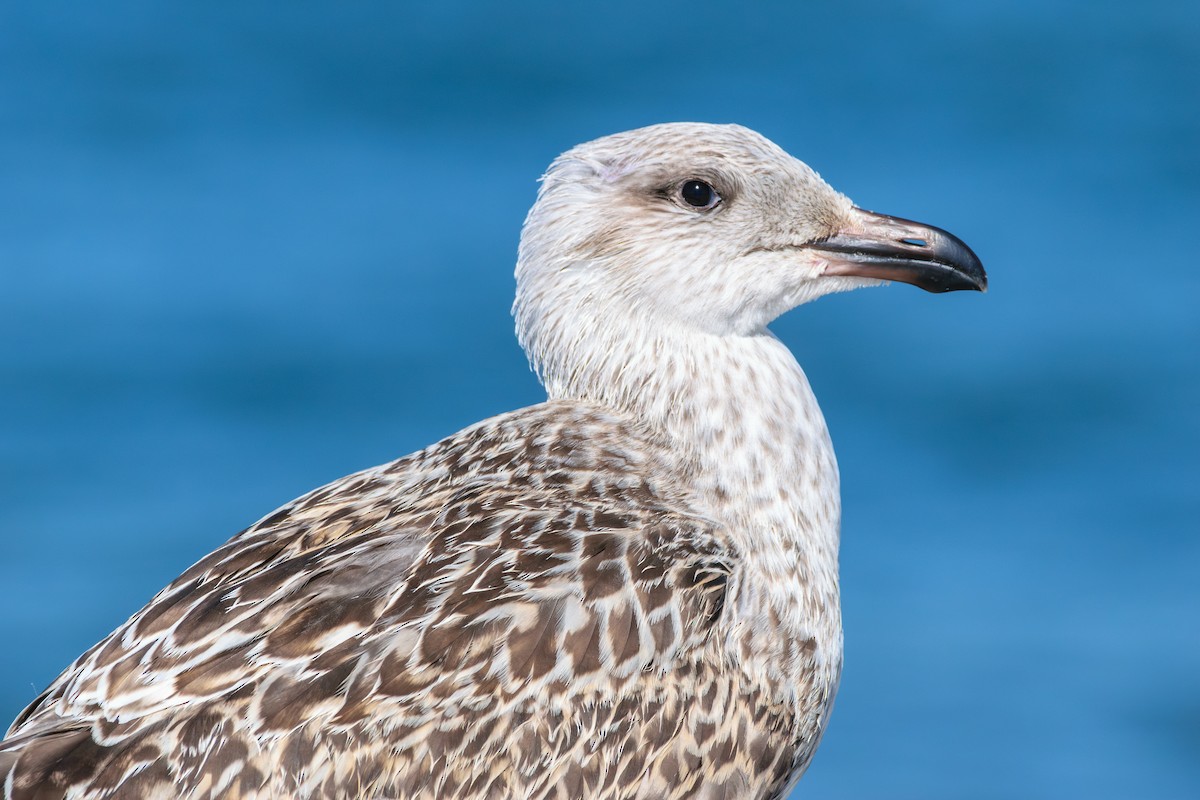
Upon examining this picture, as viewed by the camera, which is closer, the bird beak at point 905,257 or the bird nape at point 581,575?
the bird nape at point 581,575

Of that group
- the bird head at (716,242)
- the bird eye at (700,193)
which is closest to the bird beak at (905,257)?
the bird head at (716,242)

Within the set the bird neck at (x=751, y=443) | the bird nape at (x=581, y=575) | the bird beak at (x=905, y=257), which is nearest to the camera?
the bird nape at (x=581, y=575)

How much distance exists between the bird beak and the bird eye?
1.14 feet

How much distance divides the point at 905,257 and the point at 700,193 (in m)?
0.69

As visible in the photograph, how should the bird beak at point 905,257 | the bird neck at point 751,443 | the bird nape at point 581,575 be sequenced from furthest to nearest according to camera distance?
the bird beak at point 905,257
the bird neck at point 751,443
the bird nape at point 581,575

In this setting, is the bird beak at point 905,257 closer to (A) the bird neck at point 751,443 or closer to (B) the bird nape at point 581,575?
(B) the bird nape at point 581,575

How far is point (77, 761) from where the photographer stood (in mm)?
5027

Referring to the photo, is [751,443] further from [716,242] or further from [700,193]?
[700,193]

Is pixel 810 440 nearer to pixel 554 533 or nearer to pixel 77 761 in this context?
pixel 554 533

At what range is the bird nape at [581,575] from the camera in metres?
5.14

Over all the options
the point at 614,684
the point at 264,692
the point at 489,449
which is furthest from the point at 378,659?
the point at 489,449

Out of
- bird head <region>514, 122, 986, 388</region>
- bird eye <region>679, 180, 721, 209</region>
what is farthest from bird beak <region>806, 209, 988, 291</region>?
bird eye <region>679, 180, 721, 209</region>

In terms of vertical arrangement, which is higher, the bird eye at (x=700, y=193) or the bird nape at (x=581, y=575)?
the bird eye at (x=700, y=193)

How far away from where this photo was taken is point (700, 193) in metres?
6.26
